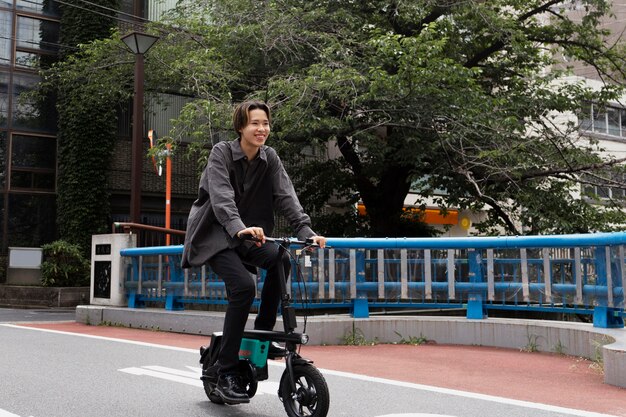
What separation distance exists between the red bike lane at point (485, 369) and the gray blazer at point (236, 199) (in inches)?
86.4

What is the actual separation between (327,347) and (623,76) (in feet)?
47.0

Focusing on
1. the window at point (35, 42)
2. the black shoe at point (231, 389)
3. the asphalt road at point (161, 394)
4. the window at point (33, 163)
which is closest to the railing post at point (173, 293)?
the asphalt road at point (161, 394)

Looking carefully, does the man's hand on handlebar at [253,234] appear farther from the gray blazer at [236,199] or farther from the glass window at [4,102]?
the glass window at [4,102]

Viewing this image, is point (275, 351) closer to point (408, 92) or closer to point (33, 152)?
point (408, 92)

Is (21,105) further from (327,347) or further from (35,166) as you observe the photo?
(327,347)

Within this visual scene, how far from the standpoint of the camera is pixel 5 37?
21.5 m

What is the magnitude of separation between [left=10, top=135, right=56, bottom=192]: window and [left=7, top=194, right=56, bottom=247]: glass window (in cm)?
34

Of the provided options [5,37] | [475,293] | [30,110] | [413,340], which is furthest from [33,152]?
[475,293]

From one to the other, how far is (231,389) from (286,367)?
0.48m

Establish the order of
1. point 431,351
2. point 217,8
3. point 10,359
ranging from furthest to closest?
point 217,8, point 431,351, point 10,359

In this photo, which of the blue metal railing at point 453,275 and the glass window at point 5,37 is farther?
the glass window at point 5,37

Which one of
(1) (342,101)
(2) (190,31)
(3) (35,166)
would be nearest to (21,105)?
(3) (35,166)

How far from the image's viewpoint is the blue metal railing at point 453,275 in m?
7.84

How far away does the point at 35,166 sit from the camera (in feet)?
71.9
